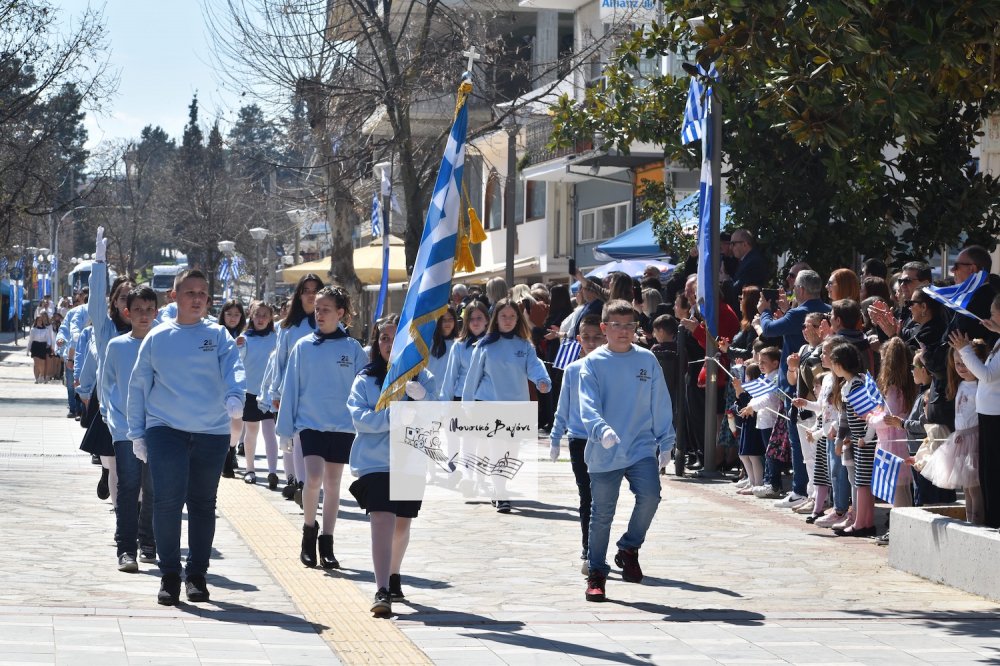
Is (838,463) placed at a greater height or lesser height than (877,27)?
lesser

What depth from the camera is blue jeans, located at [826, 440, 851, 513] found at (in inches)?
462

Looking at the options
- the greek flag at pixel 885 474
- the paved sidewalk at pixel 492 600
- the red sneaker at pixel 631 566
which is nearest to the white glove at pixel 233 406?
the paved sidewalk at pixel 492 600

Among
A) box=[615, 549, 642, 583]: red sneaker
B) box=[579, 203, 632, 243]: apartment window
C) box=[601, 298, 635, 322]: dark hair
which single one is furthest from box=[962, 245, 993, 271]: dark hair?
box=[579, 203, 632, 243]: apartment window

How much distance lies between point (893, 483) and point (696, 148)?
9042 millimetres

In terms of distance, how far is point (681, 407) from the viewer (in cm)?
1599

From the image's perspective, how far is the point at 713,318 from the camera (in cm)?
1538

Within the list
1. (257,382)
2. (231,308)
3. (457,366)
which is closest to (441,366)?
(457,366)

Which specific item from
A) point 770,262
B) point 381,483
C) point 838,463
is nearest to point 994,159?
point 770,262

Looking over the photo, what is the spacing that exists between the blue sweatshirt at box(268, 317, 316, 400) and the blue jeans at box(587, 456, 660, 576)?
154 inches

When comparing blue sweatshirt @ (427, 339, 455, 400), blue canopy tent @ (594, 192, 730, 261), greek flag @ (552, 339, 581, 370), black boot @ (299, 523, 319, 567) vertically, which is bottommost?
black boot @ (299, 523, 319, 567)

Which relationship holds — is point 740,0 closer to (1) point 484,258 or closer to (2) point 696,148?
(2) point 696,148

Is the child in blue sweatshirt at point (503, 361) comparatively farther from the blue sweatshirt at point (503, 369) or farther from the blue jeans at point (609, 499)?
the blue jeans at point (609, 499)

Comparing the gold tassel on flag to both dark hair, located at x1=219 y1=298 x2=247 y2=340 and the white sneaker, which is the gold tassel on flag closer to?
dark hair, located at x1=219 y1=298 x2=247 y2=340

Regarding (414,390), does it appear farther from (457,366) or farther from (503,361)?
(457,366)
